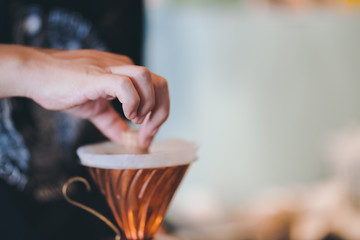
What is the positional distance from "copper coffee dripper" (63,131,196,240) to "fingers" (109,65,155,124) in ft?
0.20

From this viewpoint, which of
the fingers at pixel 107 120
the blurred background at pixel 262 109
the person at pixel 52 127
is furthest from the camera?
the blurred background at pixel 262 109

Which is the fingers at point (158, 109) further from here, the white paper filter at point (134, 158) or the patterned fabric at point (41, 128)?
the patterned fabric at point (41, 128)

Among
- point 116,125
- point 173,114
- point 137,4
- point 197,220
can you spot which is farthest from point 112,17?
point 197,220

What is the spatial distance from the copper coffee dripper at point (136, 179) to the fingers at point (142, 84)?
61 mm

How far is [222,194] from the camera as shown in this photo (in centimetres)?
289

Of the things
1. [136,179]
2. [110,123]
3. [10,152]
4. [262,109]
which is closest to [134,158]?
[136,179]

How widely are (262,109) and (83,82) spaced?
2624mm

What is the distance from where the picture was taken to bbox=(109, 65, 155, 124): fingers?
0.46 metres

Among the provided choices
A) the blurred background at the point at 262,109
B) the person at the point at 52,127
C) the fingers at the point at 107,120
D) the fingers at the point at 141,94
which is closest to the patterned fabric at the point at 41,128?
the person at the point at 52,127

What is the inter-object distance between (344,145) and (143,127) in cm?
279

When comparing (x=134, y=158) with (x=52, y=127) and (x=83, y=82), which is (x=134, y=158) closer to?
(x=83, y=82)

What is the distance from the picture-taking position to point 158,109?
51 centimetres

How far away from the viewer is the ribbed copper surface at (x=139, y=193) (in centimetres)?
50

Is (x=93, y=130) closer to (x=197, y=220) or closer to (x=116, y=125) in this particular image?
(x=116, y=125)
